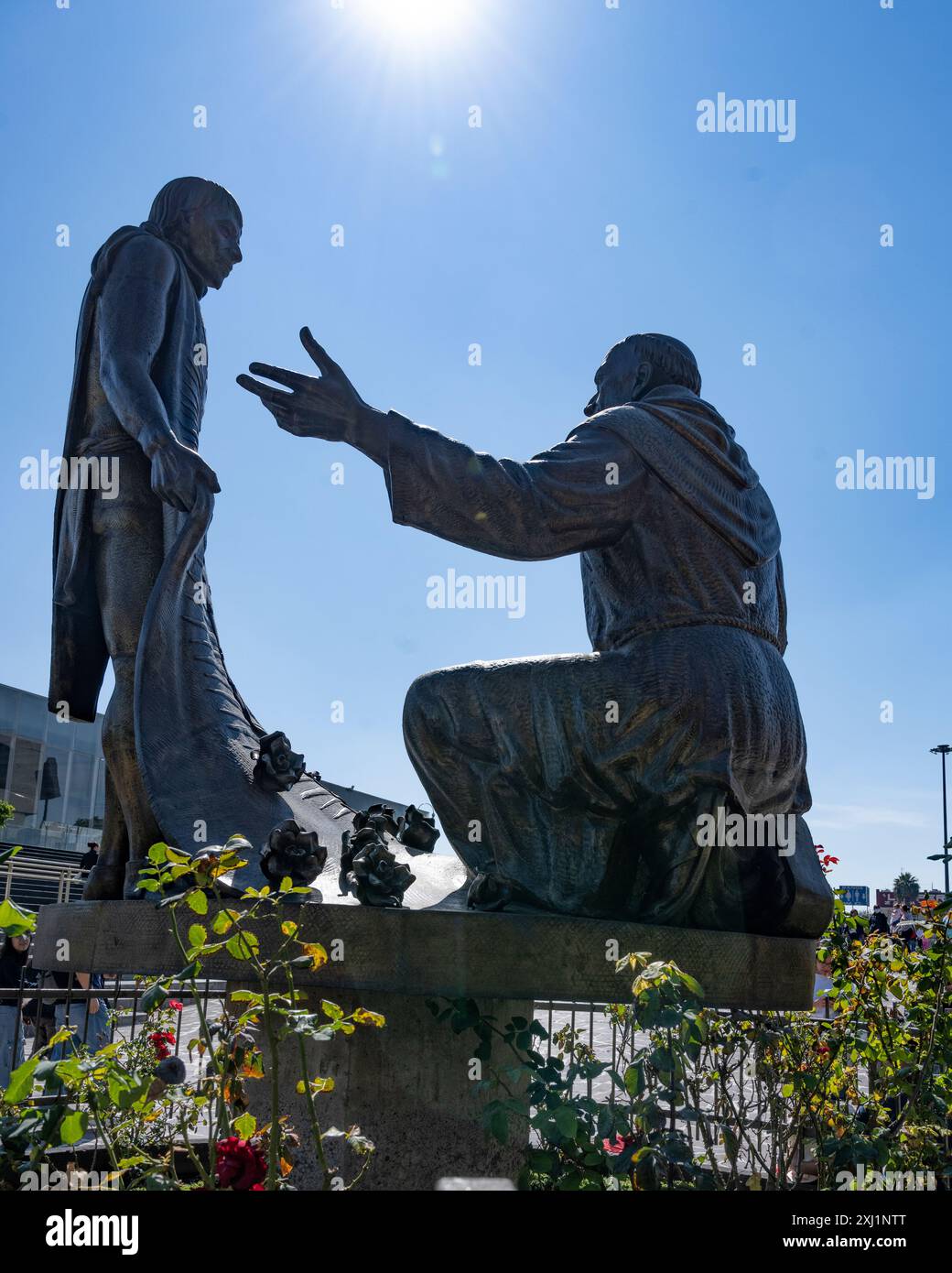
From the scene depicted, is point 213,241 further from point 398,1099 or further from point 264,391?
point 398,1099

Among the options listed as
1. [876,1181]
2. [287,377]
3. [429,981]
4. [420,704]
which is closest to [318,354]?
[287,377]

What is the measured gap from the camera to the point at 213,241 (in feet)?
14.9

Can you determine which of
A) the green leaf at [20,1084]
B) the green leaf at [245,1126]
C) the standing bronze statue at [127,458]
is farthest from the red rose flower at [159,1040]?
the green leaf at [20,1084]

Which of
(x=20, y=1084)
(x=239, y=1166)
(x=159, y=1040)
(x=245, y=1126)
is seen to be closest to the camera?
(x=20, y=1084)

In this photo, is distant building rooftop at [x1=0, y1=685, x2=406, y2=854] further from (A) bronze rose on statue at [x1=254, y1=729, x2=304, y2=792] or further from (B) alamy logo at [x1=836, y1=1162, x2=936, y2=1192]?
(B) alamy logo at [x1=836, y1=1162, x2=936, y2=1192]

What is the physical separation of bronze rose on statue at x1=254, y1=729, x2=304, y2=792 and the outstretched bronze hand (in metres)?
1.20

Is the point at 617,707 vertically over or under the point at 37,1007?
over

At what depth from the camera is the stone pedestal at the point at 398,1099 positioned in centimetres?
271

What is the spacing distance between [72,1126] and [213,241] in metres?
3.73

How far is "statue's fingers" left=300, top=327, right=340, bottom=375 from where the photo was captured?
122 inches

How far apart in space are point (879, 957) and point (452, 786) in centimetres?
217
